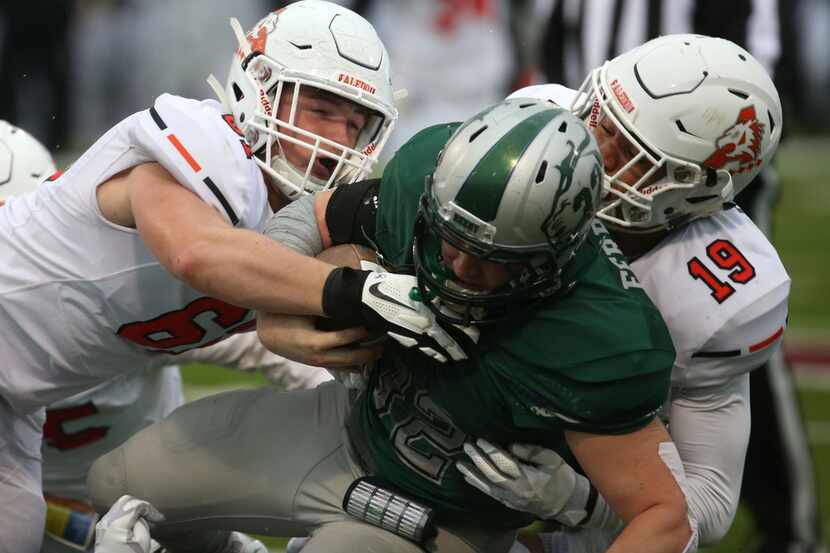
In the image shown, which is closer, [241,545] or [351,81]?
[351,81]

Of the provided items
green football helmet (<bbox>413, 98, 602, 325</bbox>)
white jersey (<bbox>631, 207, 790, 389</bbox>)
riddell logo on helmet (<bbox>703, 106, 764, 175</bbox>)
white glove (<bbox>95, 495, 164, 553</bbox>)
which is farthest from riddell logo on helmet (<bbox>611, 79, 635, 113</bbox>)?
white glove (<bbox>95, 495, 164, 553</bbox>)

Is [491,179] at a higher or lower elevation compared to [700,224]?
higher

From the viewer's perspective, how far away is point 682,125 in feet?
9.35

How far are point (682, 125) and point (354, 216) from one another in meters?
0.69

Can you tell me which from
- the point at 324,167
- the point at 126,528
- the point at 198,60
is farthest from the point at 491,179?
the point at 198,60

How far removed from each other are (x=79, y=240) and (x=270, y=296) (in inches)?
22.9

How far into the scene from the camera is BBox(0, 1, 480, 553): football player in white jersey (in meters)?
2.62

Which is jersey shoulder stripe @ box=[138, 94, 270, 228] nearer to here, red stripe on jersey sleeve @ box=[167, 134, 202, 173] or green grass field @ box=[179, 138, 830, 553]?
red stripe on jersey sleeve @ box=[167, 134, 202, 173]

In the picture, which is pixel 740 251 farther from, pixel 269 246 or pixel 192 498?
pixel 192 498

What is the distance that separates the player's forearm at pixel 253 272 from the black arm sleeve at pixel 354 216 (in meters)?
0.18

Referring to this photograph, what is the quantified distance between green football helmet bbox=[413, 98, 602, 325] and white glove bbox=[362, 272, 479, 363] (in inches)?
1.2

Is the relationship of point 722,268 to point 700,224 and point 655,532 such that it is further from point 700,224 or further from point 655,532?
point 655,532

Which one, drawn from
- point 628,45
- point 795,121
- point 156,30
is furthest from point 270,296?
point 795,121

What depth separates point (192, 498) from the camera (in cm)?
287
